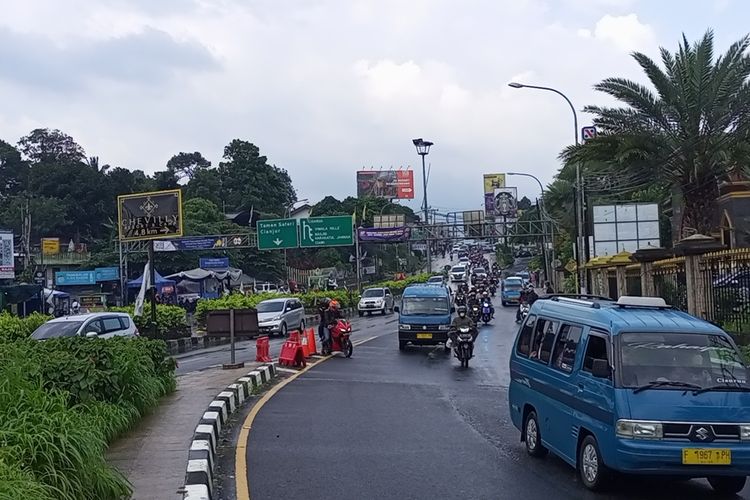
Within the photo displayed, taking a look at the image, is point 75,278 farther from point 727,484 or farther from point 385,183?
point 385,183

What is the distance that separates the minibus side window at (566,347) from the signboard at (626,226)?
30.1 m

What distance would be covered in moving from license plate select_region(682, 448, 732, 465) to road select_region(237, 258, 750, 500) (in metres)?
0.82

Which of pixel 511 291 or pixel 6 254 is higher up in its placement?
pixel 6 254

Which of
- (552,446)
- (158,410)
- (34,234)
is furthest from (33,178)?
(552,446)

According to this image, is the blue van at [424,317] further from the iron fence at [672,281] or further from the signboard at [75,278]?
the signboard at [75,278]

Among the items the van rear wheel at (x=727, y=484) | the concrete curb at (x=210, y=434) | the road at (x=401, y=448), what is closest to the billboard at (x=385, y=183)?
the road at (x=401, y=448)

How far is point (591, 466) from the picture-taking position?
8.00 meters

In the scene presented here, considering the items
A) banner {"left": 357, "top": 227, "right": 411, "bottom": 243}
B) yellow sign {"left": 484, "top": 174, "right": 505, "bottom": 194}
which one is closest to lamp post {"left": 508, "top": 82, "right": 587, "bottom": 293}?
banner {"left": 357, "top": 227, "right": 411, "bottom": 243}

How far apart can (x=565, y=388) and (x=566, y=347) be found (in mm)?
494

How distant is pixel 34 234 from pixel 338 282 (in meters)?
28.0

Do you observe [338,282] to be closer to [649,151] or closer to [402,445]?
[649,151]

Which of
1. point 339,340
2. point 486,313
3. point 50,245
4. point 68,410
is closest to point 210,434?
point 68,410

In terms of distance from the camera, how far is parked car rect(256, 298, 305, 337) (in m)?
34.5

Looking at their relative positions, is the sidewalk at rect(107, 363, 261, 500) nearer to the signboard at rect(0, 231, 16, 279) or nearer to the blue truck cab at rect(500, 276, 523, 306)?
the signboard at rect(0, 231, 16, 279)
